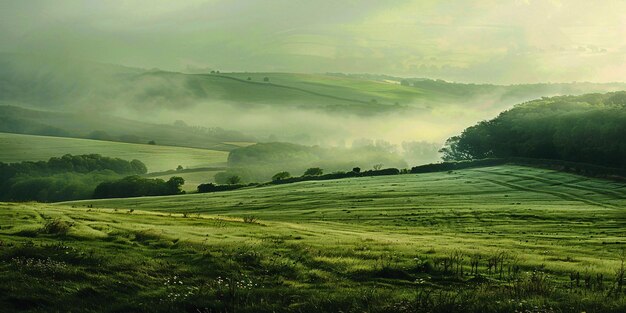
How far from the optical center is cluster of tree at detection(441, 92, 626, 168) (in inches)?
5182

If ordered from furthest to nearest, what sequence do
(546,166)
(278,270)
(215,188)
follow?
(215,188)
(546,166)
(278,270)

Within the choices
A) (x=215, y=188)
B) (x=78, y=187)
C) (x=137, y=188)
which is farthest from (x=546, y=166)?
(x=78, y=187)

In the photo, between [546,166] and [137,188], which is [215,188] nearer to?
[137,188]

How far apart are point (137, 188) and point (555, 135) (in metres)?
108

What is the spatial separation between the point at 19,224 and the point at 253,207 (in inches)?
2311

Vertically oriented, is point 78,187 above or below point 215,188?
below

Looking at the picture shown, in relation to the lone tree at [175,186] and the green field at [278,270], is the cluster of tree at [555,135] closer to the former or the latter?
the green field at [278,270]

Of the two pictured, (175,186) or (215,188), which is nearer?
(215,188)

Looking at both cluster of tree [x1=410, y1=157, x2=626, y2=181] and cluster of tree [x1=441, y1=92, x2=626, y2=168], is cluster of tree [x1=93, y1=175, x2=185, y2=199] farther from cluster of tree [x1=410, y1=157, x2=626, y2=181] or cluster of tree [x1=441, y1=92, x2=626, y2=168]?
cluster of tree [x1=441, y1=92, x2=626, y2=168]

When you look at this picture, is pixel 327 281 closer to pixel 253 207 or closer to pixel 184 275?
pixel 184 275

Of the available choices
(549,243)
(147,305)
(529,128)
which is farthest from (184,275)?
(529,128)

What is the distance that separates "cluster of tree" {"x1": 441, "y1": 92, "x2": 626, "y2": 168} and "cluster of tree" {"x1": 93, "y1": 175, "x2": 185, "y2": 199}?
87.4 m

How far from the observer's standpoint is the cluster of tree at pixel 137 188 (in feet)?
522

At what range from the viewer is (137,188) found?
163 metres
